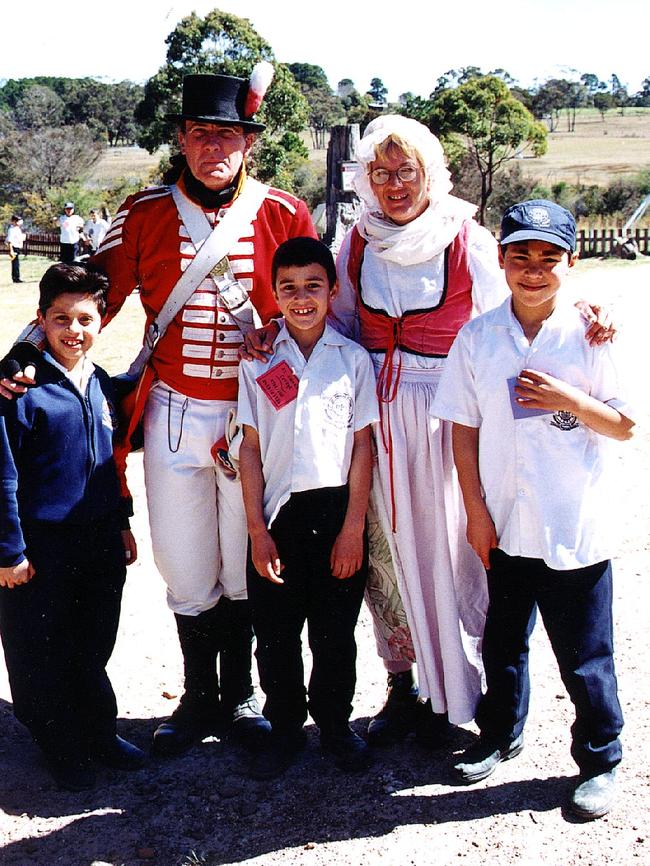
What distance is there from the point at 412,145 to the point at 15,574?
189 centimetres

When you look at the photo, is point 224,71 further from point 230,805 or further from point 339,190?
point 230,805

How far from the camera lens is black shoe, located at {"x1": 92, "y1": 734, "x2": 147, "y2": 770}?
10.9 feet

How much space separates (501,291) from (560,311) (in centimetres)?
34

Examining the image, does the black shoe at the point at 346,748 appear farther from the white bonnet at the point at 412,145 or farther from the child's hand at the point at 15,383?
the white bonnet at the point at 412,145

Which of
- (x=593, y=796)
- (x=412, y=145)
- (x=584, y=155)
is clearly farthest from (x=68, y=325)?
(x=584, y=155)

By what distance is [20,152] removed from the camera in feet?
123

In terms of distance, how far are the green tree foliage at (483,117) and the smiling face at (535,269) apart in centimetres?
2539

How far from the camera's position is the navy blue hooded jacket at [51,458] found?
9.46 ft

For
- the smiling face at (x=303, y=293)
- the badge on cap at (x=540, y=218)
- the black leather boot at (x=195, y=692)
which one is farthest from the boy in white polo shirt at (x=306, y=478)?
the badge on cap at (x=540, y=218)

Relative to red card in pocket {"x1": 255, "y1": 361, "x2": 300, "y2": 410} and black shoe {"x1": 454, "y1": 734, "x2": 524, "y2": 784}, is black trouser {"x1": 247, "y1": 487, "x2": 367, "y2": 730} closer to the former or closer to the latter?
red card in pocket {"x1": 255, "y1": 361, "x2": 300, "y2": 410}

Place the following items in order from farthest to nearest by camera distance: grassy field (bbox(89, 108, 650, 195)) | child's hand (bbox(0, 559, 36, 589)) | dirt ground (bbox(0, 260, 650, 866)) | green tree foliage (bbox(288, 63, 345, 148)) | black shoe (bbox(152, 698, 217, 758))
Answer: green tree foliage (bbox(288, 63, 345, 148)), grassy field (bbox(89, 108, 650, 195)), black shoe (bbox(152, 698, 217, 758)), child's hand (bbox(0, 559, 36, 589)), dirt ground (bbox(0, 260, 650, 866))

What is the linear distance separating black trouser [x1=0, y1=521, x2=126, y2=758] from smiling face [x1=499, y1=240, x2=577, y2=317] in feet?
5.21

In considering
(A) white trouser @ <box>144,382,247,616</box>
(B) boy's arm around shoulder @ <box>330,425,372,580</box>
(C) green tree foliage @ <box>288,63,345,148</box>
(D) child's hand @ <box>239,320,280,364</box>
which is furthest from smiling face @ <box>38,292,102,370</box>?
(C) green tree foliage @ <box>288,63,345,148</box>

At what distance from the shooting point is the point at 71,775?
319cm
